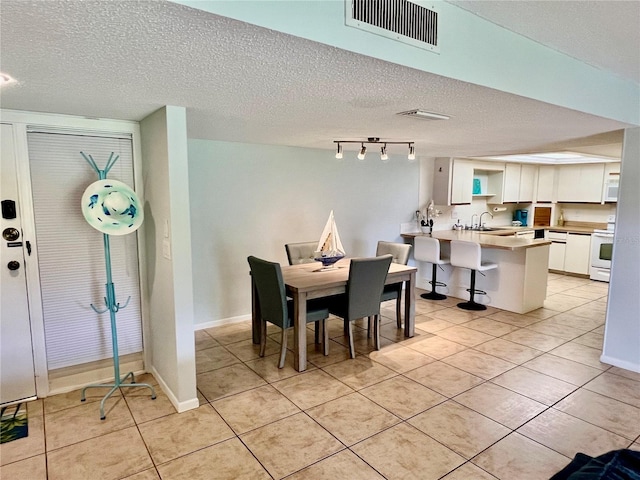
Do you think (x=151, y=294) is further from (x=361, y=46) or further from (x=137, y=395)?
(x=361, y=46)

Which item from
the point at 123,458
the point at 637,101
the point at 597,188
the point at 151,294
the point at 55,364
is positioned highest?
the point at 637,101

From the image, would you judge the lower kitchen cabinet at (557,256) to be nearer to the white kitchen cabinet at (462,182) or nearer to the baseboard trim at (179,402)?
the white kitchen cabinet at (462,182)

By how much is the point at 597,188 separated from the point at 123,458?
7.96m

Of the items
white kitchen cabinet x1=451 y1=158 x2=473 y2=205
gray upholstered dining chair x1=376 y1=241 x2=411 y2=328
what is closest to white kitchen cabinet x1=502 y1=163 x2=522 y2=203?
white kitchen cabinet x1=451 y1=158 x2=473 y2=205

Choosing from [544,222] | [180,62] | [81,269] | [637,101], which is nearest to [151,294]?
[81,269]

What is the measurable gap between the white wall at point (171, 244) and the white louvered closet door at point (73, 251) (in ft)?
0.86

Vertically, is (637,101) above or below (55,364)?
above

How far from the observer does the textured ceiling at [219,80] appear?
1.28 m

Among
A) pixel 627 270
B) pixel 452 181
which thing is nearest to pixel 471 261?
pixel 627 270

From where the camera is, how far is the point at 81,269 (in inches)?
117

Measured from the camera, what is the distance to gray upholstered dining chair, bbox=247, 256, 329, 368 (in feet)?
10.6

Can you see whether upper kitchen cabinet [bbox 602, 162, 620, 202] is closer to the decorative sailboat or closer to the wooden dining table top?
the wooden dining table top

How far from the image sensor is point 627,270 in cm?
333

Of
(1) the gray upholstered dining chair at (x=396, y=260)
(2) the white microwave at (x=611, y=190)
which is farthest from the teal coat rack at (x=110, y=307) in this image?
(2) the white microwave at (x=611, y=190)
